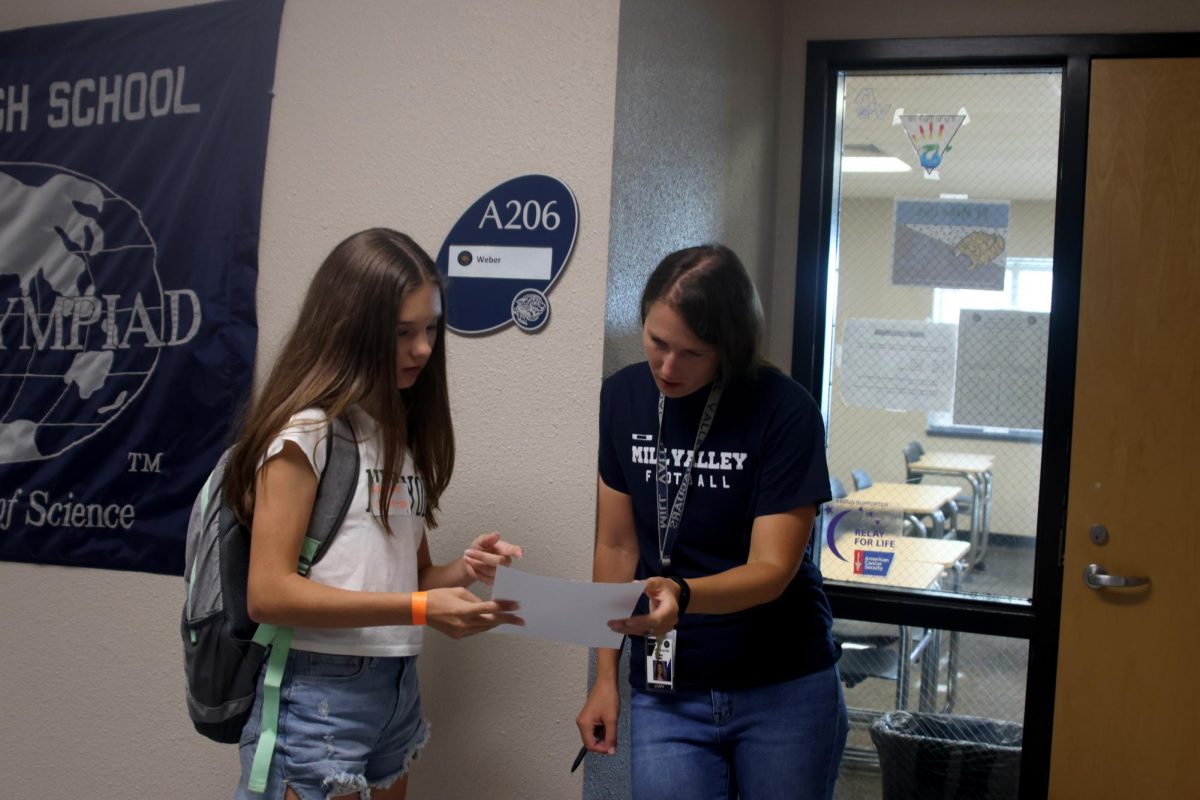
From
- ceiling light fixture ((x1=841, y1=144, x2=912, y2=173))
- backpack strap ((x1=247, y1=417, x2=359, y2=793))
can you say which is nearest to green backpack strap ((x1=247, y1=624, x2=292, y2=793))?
backpack strap ((x1=247, y1=417, x2=359, y2=793))

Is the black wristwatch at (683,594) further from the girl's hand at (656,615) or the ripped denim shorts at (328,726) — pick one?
the ripped denim shorts at (328,726)

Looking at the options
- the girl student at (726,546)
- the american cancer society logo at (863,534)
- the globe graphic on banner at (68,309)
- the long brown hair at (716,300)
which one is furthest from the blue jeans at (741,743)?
the globe graphic on banner at (68,309)

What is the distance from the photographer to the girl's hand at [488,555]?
5.44ft

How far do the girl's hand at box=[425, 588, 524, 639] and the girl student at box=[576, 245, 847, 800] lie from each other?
0.90 ft

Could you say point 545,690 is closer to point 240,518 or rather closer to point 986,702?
point 240,518

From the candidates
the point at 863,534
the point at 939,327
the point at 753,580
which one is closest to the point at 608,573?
the point at 753,580

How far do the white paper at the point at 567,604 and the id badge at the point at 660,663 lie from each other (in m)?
0.21

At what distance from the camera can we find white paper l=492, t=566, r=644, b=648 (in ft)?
4.77

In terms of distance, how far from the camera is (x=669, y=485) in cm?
180

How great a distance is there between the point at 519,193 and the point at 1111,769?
217 cm

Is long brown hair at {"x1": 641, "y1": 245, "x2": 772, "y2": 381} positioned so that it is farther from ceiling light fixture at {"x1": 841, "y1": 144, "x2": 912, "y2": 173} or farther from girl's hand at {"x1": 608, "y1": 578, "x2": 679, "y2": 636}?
ceiling light fixture at {"x1": 841, "y1": 144, "x2": 912, "y2": 173}

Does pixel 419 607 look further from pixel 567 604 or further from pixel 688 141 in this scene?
pixel 688 141

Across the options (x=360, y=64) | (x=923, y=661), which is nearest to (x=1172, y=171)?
(x=923, y=661)

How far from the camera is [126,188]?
264cm
